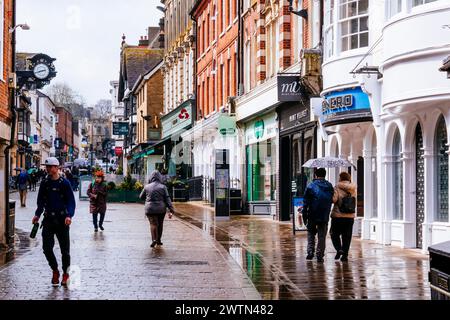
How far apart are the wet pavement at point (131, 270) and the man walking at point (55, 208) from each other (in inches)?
23.9

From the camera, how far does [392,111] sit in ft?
64.3

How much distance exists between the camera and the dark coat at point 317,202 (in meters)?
17.1

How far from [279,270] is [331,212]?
2.30m

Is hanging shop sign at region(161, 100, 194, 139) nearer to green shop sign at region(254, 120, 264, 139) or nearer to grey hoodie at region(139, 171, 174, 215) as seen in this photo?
green shop sign at region(254, 120, 264, 139)

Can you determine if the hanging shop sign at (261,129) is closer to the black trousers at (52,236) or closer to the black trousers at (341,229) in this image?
the black trousers at (341,229)

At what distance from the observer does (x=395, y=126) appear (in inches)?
820

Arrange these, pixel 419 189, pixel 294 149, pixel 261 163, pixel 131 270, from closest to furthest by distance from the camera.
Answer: pixel 131 270
pixel 419 189
pixel 294 149
pixel 261 163

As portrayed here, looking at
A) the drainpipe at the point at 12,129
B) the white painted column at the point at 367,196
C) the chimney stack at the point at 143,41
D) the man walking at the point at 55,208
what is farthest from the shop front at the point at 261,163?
the chimney stack at the point at 143,41

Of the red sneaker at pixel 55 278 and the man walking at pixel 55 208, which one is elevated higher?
the man walking at pixel 55 208

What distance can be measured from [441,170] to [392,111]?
1.78m

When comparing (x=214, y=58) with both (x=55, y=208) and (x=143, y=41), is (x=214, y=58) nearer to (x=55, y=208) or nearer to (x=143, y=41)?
(x=55, y=208)

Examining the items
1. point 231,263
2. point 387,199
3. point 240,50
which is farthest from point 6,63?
point 240,50

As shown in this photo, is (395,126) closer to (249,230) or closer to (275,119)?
(249,230)
